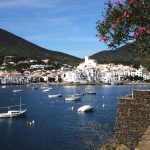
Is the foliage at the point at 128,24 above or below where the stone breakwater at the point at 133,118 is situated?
above

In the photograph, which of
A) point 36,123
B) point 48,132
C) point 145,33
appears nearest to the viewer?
point 145,33

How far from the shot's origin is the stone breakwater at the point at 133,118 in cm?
1767

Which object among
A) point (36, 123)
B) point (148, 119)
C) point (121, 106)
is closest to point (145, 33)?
point (148, 119)

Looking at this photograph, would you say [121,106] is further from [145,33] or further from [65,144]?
[65,144]

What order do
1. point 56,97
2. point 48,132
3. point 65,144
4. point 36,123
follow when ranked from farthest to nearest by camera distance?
point 56,97
point 36,123
point 48,132
point 65,144

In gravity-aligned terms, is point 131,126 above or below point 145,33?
below

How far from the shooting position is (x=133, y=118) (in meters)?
18.3

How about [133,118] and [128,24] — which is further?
[133,118]

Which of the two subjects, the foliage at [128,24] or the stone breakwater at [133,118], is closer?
the foliage at [128,24]

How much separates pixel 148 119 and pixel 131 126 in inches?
41.9

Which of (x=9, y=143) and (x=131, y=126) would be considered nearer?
(x=131, y=126)

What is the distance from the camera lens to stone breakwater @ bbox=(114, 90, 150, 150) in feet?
58.0

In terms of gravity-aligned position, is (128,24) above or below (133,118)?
above

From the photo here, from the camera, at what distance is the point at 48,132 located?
56031 mm
